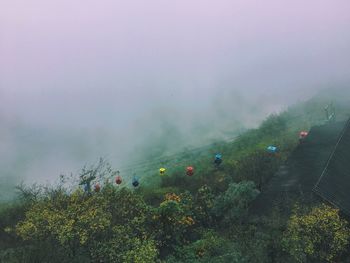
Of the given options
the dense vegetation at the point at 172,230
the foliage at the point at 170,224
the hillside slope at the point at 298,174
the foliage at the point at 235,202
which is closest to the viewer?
the dense vegetation at the point at 172,230

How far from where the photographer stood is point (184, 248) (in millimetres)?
28203

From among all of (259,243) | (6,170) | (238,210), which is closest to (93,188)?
(238,210)

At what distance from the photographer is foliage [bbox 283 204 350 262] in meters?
23.9

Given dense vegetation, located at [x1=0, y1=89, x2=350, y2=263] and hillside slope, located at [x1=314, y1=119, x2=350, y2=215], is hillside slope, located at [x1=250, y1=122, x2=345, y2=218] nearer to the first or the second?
hillside slope, located at [x1=314, y1=119, x2=350, y2=215]

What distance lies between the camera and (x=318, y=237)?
24.1m

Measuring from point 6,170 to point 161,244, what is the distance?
46.7m

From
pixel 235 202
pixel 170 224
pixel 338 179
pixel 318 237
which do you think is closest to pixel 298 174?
pixel 338 179

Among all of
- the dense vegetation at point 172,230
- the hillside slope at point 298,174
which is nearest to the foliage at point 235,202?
the dense vegetation at point 172,230

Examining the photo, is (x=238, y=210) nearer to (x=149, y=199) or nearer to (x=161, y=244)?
(x=161, y=244)

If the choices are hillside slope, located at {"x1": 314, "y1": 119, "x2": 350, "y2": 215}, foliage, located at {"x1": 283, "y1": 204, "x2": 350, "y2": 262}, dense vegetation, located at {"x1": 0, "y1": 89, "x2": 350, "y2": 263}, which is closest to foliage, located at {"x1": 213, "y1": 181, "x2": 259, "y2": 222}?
dense vegetation, located at {"x1": 0, "y1": 89, "x2": 350, "y2": 263}

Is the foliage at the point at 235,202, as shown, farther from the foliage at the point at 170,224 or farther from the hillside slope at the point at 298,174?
the foliage at the point at 170,224

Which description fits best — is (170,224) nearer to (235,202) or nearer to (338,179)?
(235,202)

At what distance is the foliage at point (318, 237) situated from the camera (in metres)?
23.9

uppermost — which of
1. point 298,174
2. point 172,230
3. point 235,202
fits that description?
point 298,174
